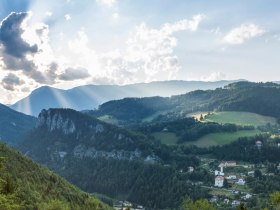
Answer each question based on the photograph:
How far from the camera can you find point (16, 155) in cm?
15888

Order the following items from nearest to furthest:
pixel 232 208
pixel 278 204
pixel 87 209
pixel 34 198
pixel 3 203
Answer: pixel 3 203 → pixel 278 204 → pixel 34 198 → pixel 87 209 → pixel 232 208

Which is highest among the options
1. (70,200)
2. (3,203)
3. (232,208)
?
(3,203)

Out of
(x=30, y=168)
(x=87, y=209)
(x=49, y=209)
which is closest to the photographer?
(x=49, y=209)

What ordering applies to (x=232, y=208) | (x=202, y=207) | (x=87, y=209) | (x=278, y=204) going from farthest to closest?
(x=232, y=208)
(x=87, y=209)
(x=202, y=207)
(x=278, y=204)

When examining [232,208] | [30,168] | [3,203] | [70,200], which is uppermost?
[3,203]

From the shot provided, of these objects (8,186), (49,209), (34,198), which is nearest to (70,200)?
(34,198)

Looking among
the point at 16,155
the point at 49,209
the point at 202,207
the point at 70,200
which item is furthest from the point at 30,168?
the point at 202,207

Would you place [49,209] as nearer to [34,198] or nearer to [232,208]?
[34,198]

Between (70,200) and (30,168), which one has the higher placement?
(30,168)

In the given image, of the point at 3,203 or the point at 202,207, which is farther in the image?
the point at 202,207

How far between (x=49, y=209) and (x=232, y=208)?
4669 inches

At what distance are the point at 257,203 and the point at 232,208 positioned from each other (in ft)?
40.1

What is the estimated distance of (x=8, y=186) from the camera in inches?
3223

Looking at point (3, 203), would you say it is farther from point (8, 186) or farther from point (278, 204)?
point (278, 204)
